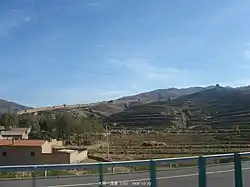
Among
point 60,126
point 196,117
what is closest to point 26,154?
point 60,126

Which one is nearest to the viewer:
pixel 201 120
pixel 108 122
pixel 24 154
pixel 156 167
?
pixel 156 167

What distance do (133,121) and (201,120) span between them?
99.2ft

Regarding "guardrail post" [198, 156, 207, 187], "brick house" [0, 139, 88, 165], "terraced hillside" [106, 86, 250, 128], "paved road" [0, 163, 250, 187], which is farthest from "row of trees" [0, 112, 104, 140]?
"guardrail post" [198, 156, 207, 187]

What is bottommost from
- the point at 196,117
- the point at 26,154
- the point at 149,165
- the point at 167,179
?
the point at 26,154

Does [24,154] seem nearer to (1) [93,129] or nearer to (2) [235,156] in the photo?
(2) [235,156]

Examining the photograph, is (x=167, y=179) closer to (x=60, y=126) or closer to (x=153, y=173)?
(x=153, y=173)

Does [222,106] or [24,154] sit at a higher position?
[222,106]

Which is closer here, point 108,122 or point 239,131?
point 239,131

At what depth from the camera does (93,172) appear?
26.6 feet

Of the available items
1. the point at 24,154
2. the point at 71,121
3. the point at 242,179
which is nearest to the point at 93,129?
the point at 71,121

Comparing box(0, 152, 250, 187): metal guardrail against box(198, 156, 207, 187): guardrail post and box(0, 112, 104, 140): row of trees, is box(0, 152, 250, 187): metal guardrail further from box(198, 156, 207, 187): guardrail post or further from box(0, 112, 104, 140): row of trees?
box(0, 112, 104, 140): row of trees

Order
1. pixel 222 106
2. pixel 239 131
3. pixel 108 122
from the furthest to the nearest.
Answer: pixel 108 122, pixel 222 106, pixel 239 131

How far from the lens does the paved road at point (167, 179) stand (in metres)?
7.99

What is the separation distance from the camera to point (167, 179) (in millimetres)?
8164
